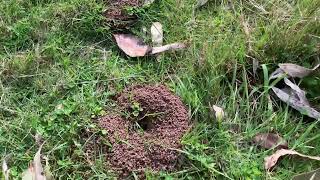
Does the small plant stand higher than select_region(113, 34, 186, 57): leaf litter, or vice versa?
select_region(113, 34, 186, 57): leaf litter

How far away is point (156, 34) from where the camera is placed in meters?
2.89

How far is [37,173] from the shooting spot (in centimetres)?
241

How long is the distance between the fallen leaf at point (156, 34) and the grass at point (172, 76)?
0.14 ft

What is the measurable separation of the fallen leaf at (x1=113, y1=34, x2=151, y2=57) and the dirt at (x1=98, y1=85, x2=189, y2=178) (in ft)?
0.73

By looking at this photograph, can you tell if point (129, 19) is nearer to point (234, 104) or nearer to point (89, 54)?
point (89, 54)

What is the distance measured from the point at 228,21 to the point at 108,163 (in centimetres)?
106

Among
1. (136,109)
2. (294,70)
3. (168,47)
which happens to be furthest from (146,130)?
(294,70)

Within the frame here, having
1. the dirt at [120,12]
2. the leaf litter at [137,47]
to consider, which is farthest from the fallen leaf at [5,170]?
the dirt at [120,12]

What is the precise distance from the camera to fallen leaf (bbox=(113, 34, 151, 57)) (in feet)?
9.30

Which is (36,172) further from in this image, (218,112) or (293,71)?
(293,71)

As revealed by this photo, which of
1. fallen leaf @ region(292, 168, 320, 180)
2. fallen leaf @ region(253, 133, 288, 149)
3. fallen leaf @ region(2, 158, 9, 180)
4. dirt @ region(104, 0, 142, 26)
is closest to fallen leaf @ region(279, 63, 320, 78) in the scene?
fallen leaf @ region(253, 133, 288, 149)

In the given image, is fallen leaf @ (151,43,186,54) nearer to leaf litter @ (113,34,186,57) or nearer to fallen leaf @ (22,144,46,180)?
leaf litter @ (113,34,186,57)

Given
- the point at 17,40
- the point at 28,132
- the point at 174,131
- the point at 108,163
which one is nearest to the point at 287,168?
the point at 174,131

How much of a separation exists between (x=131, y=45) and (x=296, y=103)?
0.92 meters
